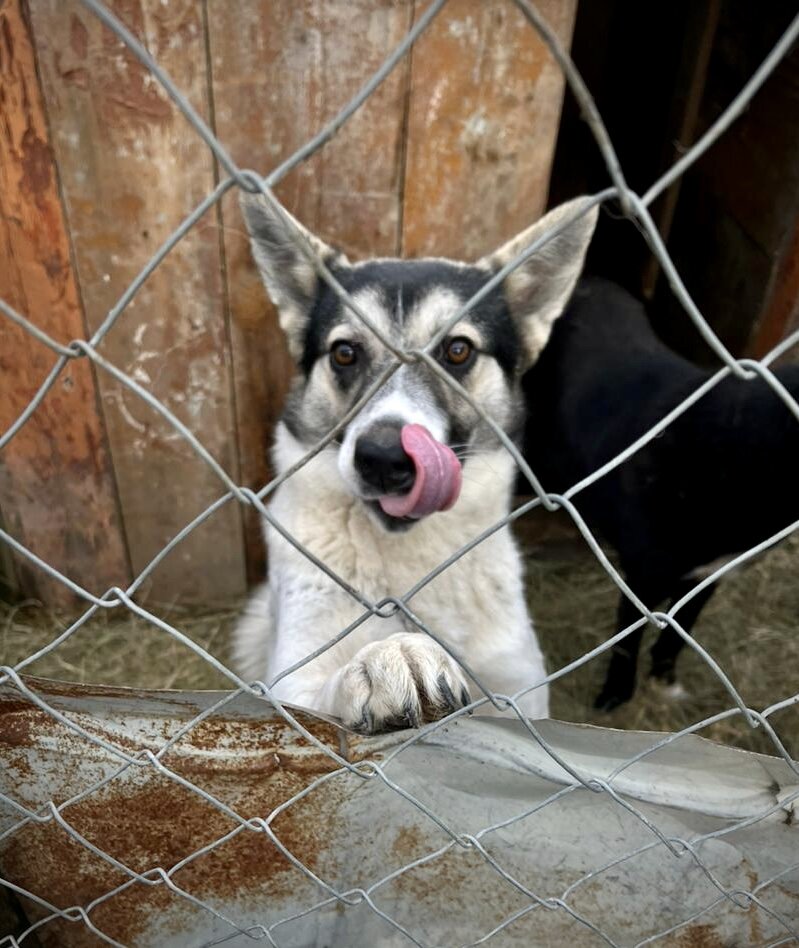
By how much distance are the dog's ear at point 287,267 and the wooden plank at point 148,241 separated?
29cm

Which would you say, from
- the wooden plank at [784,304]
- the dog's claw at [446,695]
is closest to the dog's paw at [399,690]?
the dog's claw at [446,695]

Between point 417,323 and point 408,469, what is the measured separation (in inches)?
25.6

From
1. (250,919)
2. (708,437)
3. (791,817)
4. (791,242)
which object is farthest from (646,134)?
(250,919)

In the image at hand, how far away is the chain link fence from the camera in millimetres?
1451

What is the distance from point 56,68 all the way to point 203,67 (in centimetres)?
40

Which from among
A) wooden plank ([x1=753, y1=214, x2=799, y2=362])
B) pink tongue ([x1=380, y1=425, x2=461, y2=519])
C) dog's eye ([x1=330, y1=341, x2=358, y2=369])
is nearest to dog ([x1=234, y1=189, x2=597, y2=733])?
dog's eye ([x1=330, y1=341, x2=358, y2=369])

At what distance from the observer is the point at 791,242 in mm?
3090

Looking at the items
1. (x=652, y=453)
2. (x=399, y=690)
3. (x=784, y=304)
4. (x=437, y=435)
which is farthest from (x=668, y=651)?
(x=399, y=690)

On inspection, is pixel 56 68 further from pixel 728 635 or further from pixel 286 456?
pixel 728 635

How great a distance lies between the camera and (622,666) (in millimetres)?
3121

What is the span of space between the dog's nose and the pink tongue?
3 cm

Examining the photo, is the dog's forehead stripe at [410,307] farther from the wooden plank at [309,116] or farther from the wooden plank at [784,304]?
the wooden plank at [784,304]

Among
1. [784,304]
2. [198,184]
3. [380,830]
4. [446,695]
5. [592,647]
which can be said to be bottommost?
[592,647]

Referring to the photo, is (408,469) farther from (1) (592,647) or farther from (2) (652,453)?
(1) (592,647)
